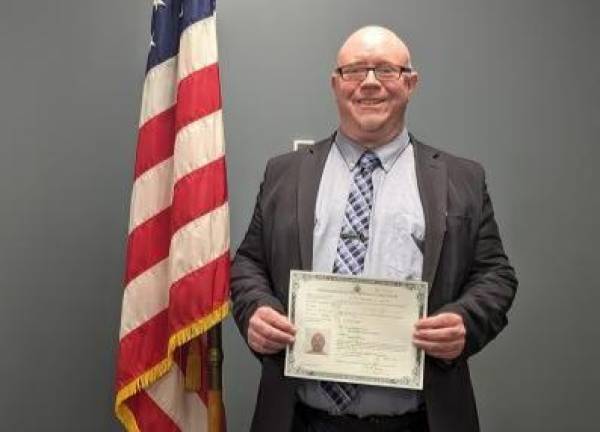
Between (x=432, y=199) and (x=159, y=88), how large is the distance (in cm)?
85

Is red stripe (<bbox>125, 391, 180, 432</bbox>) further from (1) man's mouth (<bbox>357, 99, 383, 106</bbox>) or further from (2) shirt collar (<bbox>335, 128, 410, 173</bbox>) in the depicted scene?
(1) man's mouth (<bbox>357, 99, 383, 106</bbox>)

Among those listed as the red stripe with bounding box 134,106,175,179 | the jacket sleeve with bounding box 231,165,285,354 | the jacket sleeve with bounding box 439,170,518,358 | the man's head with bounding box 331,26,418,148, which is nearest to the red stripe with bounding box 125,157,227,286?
the red stripe with bounding box 134,106,175,179

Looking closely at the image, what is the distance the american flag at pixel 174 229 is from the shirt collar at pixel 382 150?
410 mm

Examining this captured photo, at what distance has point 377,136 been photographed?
151cm

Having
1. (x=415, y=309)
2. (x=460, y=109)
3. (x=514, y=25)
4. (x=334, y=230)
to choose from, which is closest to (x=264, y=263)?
(x=334, y=230)

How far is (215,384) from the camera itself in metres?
1.81

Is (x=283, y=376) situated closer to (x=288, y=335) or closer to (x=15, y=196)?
(x=288, y=335)

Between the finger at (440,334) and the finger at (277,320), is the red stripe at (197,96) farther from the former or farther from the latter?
the finger at (440,334)

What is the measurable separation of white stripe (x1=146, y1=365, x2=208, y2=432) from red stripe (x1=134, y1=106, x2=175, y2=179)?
1.93ft

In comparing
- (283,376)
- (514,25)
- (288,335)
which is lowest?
(283,376)

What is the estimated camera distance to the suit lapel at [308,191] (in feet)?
4.70

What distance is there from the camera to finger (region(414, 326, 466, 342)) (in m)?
1.30

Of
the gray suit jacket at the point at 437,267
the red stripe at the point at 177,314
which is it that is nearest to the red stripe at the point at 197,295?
the red stripe at the point at 177,314

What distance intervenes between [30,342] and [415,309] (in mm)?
1348
